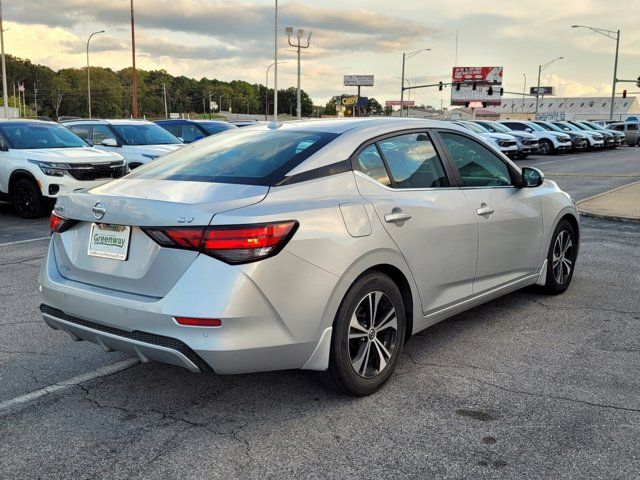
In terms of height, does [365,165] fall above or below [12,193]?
above

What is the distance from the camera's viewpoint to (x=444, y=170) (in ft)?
14.9

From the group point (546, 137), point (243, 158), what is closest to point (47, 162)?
point (243, 158)

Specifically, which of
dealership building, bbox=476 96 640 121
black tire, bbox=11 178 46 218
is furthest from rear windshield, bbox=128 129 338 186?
dealership building, bbox=476 96 640 121

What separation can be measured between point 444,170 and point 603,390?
1.76 metres

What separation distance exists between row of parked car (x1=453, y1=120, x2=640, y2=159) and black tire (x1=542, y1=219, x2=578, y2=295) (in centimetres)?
1735

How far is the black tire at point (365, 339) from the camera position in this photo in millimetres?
3551

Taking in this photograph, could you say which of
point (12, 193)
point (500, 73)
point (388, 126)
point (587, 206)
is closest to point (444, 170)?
point (388, 126)

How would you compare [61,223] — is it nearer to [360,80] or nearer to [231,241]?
[231,241]

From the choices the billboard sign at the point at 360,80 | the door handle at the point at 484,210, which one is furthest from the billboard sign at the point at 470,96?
the door handle at the point at 484,210

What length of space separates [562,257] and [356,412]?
10.6ft

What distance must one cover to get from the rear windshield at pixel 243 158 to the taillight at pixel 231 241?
439mm

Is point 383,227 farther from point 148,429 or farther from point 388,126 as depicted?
point 148,429

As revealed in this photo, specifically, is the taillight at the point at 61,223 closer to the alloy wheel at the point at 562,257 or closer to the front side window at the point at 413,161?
the front side window at the point at 413,161

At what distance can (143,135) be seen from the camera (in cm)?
1409
